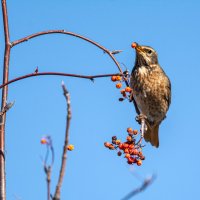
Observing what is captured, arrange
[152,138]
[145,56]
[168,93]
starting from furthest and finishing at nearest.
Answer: [168,93], [145,56], [152,138]

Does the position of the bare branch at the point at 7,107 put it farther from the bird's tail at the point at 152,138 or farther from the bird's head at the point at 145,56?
the bird's head at the point at 145,56

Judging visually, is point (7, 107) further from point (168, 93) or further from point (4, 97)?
point (168, 93)

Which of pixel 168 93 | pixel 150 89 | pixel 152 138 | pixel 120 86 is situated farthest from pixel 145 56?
pixel 120 86

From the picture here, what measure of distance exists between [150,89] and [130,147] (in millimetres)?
2665

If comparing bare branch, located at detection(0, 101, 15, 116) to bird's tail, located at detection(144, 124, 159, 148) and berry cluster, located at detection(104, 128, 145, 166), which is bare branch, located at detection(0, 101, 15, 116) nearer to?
berry cluster, located at detection(104, 128, 145, 166)

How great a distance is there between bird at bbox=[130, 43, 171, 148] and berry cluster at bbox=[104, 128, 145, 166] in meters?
2.21

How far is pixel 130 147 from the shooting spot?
3578 millimetres

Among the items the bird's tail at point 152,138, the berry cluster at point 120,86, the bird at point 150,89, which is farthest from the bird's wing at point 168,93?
the berry cluster at point 120,86

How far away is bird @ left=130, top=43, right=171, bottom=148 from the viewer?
6031 mm

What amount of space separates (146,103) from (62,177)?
4.78 m

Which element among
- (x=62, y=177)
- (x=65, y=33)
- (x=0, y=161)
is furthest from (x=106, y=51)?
(x=62, y=177)

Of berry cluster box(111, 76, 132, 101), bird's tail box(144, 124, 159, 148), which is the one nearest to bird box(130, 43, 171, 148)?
bird's tail box(144, 124, 159, 148)

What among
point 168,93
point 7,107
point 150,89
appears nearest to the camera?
point 7,107

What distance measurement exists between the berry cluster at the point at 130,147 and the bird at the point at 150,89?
2.21 m
